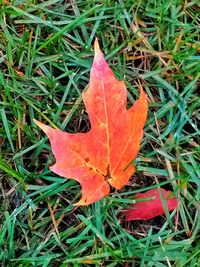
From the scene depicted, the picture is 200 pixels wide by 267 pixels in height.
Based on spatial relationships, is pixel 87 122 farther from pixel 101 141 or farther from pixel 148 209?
pixel 148 209

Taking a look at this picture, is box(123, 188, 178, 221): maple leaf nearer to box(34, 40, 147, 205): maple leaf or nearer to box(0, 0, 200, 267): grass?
box(0, 0, 200, 267): grass

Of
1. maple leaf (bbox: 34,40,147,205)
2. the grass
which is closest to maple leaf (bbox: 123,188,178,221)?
the grass

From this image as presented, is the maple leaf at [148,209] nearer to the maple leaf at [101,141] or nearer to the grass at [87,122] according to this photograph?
the grass at [87,122]

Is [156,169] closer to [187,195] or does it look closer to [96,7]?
[187,195]

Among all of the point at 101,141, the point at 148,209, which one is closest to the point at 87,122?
the point at 101,141

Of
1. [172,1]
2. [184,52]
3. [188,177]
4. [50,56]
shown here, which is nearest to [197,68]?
[184,52]

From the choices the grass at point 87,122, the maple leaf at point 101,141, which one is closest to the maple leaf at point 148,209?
the grass at point 87,122
